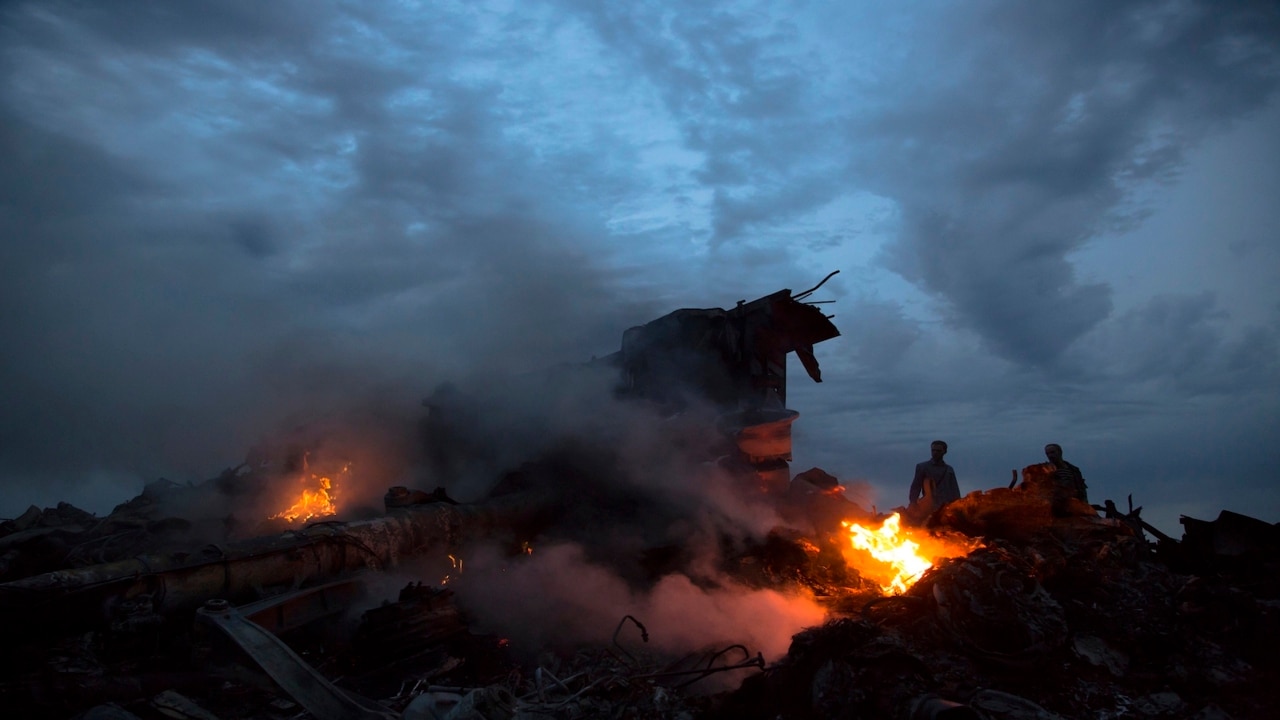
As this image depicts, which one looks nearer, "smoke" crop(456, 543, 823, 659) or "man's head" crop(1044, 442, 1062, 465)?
"smoke" crop(456, 543, 823, 659)

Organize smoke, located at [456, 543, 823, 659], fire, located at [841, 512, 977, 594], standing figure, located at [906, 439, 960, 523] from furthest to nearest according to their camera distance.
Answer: standing figure, located at [906, 439, 960, 523] < fire, located at [841, 512, 977, 594] < smoke, located at [456, 543, 823, 659]

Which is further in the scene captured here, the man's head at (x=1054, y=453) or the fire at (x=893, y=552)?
the man's head at (x=1054, y=453)

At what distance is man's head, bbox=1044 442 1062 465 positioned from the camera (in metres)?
9.90

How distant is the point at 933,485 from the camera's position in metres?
11.3

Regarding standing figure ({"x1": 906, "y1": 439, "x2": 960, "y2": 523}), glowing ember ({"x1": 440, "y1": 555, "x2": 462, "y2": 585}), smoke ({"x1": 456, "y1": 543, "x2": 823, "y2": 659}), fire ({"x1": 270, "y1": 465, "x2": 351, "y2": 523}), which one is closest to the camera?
smoke ({"x1": 456, "y1": 543, "x2": 823, "y2": 659})

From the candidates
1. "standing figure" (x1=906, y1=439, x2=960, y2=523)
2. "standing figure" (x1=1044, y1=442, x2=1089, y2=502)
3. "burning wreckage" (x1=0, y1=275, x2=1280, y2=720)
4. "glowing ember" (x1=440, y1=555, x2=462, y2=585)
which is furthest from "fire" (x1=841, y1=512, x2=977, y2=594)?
"glowing ember" (x1=440, y1=555, x2=462, y2=585)

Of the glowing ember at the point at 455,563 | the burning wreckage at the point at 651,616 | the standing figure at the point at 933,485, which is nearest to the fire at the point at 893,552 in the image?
the burning wreckage at the point at 651,616

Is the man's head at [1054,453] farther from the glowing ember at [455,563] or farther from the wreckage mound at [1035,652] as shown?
the glowing ember at [455,563]

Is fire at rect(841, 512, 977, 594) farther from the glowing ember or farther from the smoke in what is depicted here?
the glowing ember

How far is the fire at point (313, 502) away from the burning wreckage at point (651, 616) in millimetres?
400

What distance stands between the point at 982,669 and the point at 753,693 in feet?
6.57

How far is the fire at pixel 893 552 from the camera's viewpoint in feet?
28.0

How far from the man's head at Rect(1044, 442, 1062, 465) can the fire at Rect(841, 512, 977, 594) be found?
265cm

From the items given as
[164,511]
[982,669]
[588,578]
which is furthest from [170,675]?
[164,511]
